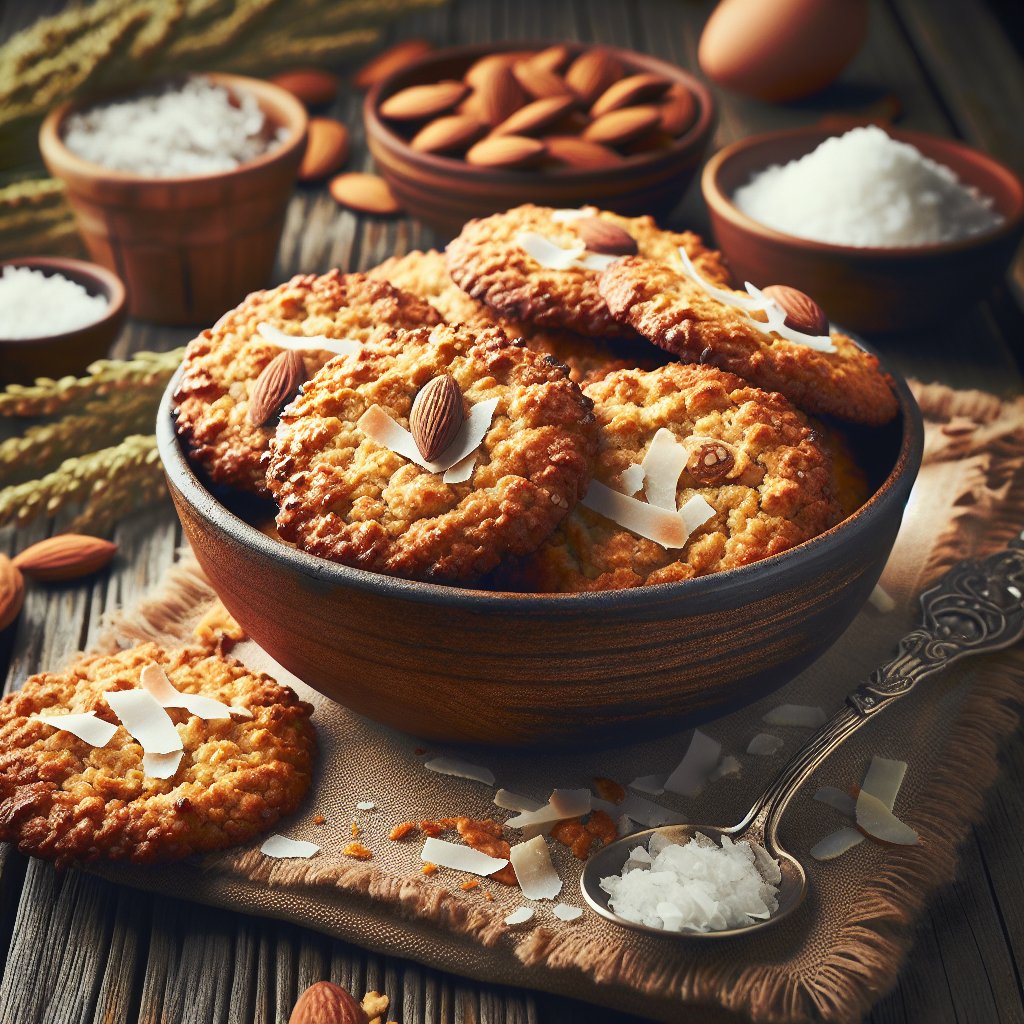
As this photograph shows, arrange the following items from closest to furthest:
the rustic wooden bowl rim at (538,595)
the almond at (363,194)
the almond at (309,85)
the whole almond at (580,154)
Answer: the rustic wooden bowl rim at (538,595)
the whole almond at (580,154)
the almond at (363,194)
the almond at (309,85)

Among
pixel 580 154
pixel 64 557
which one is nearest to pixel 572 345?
pixel 64 557

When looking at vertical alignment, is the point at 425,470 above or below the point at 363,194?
above

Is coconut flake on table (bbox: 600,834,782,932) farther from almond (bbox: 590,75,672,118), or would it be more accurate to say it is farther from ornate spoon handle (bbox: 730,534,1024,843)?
almond (bbox: 590,75,672,118)

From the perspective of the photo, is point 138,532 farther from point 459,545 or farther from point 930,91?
point 930,91

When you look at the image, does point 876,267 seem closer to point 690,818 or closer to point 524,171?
point 524,171

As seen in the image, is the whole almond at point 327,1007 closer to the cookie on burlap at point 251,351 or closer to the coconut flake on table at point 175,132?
the cookie on burlap at point 251,351

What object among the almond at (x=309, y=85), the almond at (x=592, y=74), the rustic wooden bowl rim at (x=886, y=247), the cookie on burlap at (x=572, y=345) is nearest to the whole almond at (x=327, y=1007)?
the cookie on burlap at (x=572, y=345)
